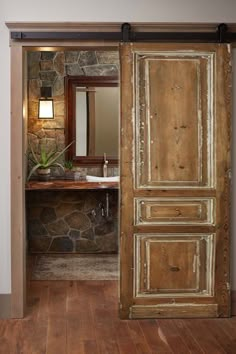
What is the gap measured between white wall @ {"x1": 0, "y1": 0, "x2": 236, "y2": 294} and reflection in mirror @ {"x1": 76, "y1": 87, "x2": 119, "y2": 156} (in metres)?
2.53

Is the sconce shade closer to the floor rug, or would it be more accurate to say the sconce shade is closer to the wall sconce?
the wall sconce

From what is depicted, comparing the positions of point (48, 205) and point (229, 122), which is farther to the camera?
point (48, 205)

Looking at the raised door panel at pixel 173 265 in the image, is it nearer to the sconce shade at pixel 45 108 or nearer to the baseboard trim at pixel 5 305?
the baseboard trim at pixel 5 305

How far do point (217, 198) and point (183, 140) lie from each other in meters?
0.51

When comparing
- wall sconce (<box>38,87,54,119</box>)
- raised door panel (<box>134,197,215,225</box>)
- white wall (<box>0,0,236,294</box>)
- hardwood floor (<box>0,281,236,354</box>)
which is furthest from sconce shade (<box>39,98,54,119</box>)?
raised door panel (<box>134,197,215,225</box>)

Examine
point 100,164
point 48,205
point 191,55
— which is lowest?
point 48,205

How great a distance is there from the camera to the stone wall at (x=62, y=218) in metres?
6.46

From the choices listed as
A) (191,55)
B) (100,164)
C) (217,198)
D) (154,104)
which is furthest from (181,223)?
(100,164)

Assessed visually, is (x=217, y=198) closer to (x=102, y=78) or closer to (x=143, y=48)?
(x=143, y=48)

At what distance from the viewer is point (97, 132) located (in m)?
6.53

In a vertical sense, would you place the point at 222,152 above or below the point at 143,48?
below

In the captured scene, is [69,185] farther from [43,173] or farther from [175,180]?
[175,180]

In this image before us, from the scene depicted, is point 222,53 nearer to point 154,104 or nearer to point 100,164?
point 154,104

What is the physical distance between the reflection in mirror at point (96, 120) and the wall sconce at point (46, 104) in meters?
0.33
